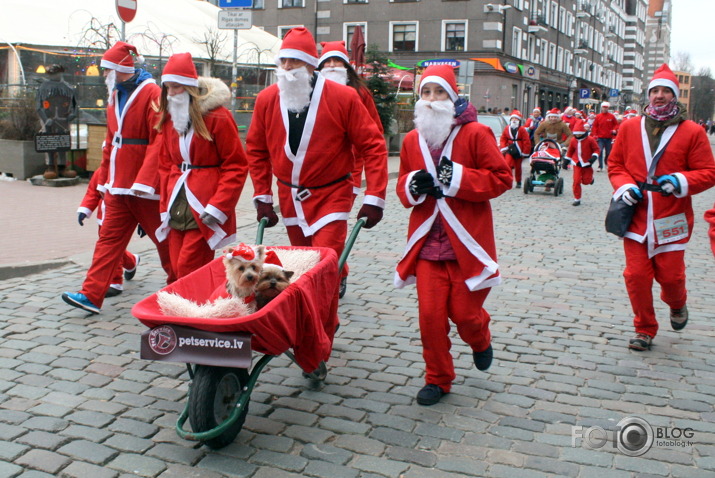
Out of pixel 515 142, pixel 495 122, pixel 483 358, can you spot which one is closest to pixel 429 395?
pixel 483 358

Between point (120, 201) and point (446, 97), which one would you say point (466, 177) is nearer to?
point (446, 97)

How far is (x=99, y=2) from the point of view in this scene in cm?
2253

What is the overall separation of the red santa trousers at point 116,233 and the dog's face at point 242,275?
2400 mm

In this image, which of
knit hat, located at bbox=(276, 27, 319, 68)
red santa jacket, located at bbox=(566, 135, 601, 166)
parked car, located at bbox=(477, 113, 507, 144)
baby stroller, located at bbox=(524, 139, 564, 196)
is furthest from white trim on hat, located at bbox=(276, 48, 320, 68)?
parked car, located at bbox=(477, 113, 507, 144)

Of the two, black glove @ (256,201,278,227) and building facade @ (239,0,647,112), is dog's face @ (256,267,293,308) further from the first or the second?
building facade @ (239,0,647,112)

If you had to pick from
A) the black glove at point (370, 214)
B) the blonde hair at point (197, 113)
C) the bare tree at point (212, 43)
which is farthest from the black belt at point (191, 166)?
the bare tree at point (212, 43)

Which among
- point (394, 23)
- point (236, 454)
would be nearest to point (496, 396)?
point (236, 454)

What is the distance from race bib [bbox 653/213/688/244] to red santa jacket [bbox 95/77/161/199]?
12.2 ft

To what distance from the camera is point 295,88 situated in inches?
191

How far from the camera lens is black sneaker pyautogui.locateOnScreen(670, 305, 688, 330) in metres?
5.77

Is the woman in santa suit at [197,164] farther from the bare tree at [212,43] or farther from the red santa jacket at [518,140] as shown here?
the bare tree at [212,43]

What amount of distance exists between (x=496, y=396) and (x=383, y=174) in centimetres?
152

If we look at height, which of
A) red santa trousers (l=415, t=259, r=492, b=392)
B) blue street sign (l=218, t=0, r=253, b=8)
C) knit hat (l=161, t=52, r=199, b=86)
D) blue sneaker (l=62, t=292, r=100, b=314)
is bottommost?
blue sneaker (l=62, t=292, r=100, b=314)

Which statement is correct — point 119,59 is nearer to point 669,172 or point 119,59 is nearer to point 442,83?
point 442,83
